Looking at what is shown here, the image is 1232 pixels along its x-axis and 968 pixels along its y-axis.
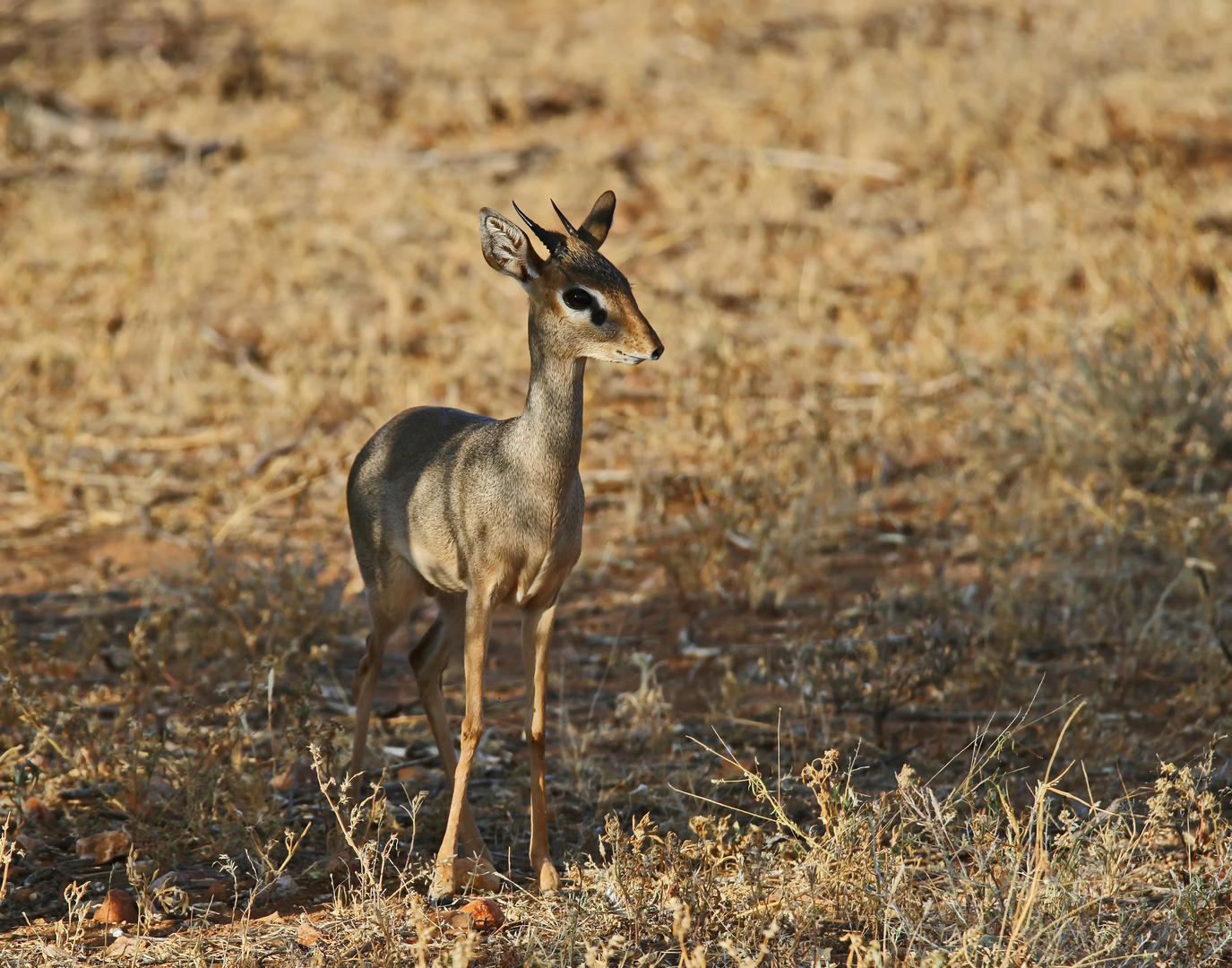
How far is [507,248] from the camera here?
441cm

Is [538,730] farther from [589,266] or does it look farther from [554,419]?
[589,266]

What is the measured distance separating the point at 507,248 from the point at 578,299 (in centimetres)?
29

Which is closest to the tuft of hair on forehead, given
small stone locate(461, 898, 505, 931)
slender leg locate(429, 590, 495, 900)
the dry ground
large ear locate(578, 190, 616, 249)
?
large ear locate(578, 190, 616, 249)

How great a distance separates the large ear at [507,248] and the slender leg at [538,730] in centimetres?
109

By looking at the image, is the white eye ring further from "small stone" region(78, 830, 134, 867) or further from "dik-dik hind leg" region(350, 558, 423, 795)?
"small stone" region(78, 830, 134, 867)

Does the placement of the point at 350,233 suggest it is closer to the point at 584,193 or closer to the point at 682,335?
the point at 584,193

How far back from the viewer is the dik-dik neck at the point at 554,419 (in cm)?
441

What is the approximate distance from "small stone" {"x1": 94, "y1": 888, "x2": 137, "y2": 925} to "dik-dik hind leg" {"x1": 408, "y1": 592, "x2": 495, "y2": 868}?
120 cm

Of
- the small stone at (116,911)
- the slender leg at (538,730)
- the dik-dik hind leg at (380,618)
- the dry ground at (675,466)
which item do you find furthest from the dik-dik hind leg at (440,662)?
the small stone at (116,911)

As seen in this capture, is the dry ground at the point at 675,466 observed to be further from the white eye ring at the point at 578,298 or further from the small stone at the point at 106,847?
the white eye ring at the point at 578,298

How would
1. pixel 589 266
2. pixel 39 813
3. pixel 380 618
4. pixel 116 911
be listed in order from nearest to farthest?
pixel 116 911, pixel 589 266, pixel 39 813, pixel 380 618

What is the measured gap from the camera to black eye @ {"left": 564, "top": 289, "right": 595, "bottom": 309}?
4.32m

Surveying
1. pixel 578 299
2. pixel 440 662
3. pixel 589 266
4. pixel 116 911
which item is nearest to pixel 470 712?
pixel 440 662

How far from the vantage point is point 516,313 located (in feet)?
34.3
